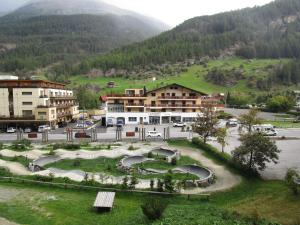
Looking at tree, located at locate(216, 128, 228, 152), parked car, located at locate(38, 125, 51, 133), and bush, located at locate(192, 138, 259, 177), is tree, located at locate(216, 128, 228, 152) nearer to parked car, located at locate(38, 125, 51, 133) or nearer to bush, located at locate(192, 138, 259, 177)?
bush, located at locate(192, 138, 259, 177)

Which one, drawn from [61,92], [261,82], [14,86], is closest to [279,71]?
[261,82]

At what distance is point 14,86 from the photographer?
75.6m

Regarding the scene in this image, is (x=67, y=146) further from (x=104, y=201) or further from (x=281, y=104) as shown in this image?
(x=281, y=104)

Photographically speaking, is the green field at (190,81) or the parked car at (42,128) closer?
the parked car at (42,128)

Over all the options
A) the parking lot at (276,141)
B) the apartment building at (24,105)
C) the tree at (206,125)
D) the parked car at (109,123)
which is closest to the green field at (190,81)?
the parked car at (109,123)

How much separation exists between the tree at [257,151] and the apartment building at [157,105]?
165 ft

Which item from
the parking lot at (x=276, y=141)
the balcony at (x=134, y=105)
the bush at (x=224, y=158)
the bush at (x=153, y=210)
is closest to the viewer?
the bush at (x=153, y=210)

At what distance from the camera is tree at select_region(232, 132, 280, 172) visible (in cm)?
3369

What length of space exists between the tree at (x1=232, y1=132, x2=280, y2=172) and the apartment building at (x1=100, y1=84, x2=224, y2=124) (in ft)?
165

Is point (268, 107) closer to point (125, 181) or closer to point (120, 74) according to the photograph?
point (125, 181)

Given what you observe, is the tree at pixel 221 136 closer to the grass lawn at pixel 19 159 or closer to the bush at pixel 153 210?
the bush at pixel 153 210

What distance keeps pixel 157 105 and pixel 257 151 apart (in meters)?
55.1

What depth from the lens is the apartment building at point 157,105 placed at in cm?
8538

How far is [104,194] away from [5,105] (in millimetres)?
59140
